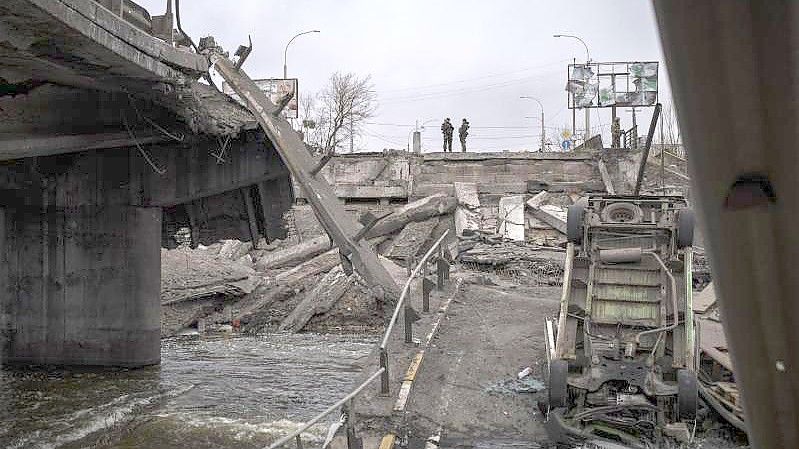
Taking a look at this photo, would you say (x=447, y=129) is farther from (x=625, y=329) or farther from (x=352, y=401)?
(x=352, y=401)

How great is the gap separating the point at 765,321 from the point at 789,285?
0.10 metres

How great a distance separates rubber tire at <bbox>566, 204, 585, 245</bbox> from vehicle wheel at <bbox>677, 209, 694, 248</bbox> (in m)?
1.36

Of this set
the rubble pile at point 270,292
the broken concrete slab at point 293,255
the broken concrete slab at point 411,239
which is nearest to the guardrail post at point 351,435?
the rubble pile at point 270,292

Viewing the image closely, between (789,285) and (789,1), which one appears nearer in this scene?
(789,1)

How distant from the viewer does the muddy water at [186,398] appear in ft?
33.5

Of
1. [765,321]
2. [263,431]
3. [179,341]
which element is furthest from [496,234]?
[765,321]

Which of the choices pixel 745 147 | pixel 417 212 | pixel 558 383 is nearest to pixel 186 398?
pixel 558 383

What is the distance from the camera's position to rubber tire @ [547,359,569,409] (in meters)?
8.02

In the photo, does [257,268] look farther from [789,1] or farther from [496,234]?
[789,1]

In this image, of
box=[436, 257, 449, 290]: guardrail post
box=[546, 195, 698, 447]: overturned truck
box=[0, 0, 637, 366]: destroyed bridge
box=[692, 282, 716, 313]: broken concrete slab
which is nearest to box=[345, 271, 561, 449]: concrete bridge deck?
box=[546, 195, 698, 447]: overturned truck

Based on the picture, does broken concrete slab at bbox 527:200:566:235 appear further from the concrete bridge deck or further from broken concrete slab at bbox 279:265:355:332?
the concrete bridge deck

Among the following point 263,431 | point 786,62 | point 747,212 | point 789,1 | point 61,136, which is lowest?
point 263,431

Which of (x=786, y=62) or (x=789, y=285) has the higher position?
(x=786, y=62)

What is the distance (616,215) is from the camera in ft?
36.5
